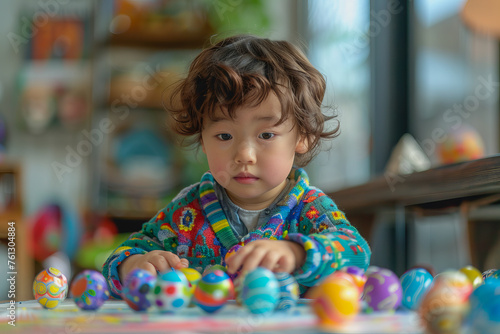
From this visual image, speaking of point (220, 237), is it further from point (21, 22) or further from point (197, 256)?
point (21, 22)

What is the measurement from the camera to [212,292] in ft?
2.40

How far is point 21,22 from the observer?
149 inches

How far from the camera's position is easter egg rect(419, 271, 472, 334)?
604 mm

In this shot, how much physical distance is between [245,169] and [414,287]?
33cm

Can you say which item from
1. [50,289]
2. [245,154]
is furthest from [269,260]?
[50,289]

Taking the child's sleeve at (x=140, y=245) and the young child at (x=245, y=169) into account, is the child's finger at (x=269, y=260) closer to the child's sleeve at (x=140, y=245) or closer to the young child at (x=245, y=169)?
the young child at (x=245, y=169)

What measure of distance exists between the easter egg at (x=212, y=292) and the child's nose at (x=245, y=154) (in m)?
0.29

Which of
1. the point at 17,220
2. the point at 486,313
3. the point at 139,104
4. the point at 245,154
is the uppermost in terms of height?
the point at 139,104

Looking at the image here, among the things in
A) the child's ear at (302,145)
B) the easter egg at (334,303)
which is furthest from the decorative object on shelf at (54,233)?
the easter egg at (334,303)

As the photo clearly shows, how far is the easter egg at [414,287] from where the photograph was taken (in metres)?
0.83

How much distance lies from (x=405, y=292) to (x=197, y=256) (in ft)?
1.31

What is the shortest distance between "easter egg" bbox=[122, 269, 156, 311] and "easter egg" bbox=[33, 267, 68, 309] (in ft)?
0.65

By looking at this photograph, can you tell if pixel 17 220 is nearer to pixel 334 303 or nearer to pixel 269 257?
pixel 269 257

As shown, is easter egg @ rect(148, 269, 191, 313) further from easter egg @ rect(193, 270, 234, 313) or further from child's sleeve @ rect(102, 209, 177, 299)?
child's sleeve @ rect(102, 209, 177, 299)
